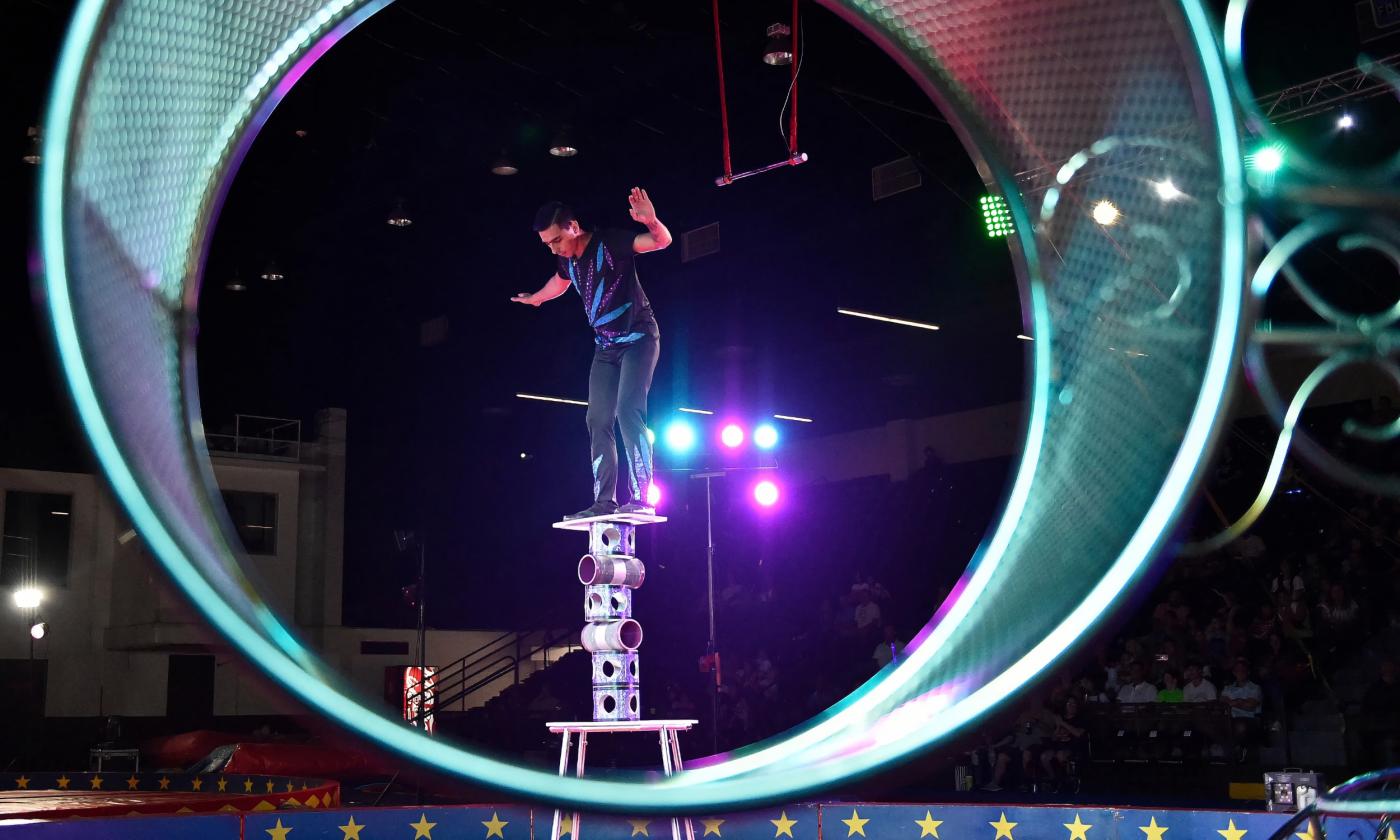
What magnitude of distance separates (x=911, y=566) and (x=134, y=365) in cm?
1393

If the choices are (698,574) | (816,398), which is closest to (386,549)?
(698,574)

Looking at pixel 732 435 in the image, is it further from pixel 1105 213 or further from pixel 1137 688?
pixel 1105 213

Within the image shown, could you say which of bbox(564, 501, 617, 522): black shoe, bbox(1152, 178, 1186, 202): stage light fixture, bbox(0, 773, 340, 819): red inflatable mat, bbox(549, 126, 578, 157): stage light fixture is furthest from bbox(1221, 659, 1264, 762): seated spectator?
bbox(1152, 178, 1186, 202): stage light fixture

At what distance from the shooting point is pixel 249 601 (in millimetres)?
1020

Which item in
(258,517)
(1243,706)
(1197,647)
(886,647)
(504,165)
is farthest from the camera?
(258,517)

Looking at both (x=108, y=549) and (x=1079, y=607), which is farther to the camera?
(x=108, y=549)

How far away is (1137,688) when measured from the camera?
10547 mm

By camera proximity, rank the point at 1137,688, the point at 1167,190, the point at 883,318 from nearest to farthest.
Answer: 1. the point at 1167,190
2. the point at 1137,688
3. the point at 883,318

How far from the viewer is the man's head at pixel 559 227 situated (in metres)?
3.40

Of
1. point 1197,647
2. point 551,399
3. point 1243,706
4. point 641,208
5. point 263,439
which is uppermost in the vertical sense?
point 263,439

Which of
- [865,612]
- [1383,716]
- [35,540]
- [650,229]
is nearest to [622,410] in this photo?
[650,229]

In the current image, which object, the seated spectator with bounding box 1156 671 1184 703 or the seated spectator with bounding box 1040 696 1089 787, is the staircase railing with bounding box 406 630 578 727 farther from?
the seated spectator with bounding box 1156 671 1184 703

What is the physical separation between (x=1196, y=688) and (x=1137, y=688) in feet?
1.80

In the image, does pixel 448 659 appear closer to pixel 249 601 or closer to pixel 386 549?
pixel 386 549
